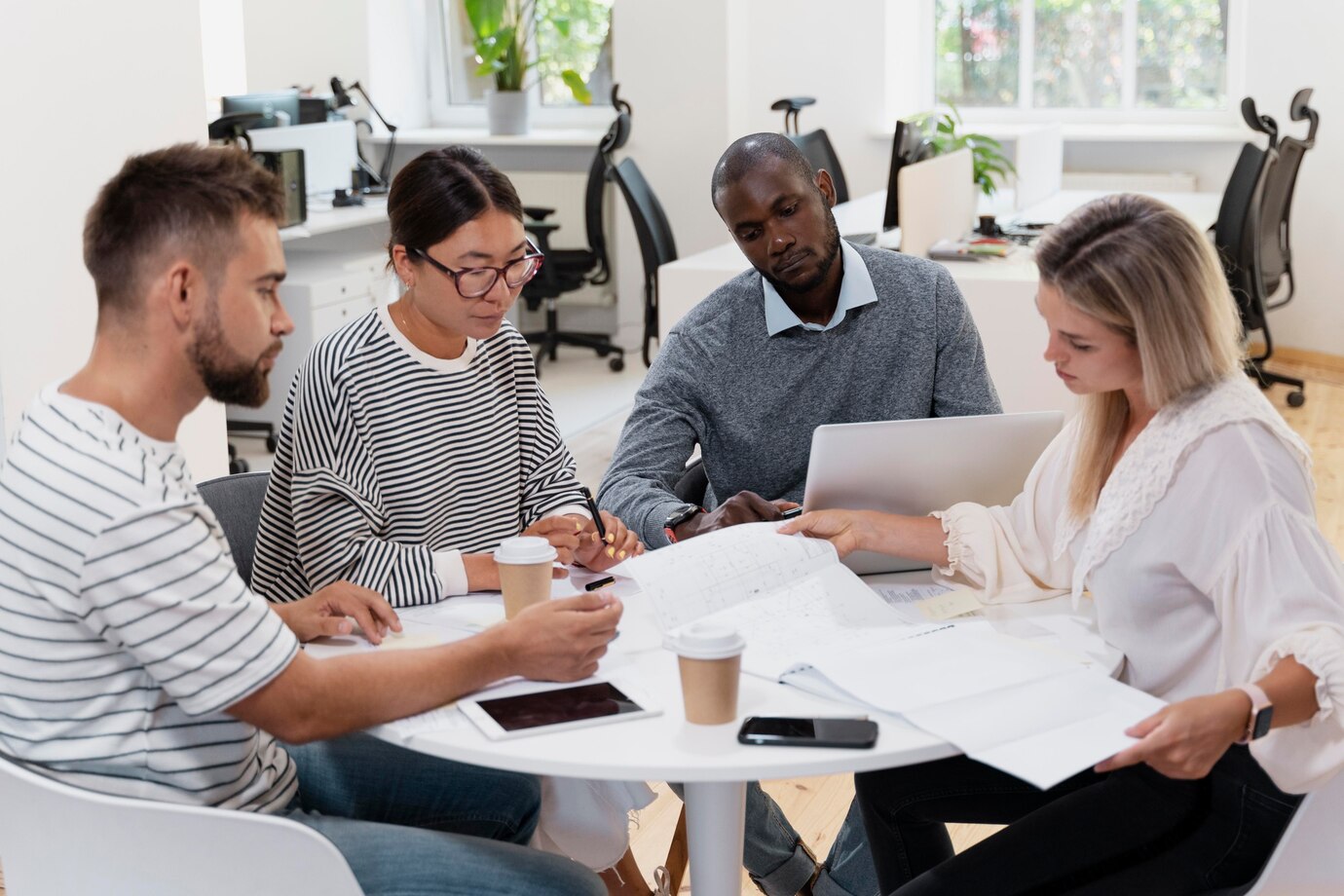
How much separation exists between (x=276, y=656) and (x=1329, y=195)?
584 centimetres

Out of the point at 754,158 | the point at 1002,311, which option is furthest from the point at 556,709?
the point at 1002,311

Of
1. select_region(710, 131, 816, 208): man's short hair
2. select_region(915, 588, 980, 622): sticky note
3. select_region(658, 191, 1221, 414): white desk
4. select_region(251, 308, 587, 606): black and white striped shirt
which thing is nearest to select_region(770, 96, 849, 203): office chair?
select_region(658, 191, 1221, 414): white desk

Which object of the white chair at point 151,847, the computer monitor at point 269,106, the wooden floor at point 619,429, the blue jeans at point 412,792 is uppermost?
the computer monitor at point 269,106

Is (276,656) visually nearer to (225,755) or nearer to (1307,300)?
(225,755)

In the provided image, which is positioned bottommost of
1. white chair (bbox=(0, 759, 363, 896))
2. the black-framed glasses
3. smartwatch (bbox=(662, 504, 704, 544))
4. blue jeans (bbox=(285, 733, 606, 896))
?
blue jeans (bbox=(285, 733, 606, 896))

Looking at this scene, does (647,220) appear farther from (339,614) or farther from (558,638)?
(558,638)

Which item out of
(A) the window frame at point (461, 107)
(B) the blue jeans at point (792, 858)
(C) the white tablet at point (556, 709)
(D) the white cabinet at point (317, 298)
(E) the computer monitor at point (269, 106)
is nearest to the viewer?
(C) the white tablet at point (556, 709)

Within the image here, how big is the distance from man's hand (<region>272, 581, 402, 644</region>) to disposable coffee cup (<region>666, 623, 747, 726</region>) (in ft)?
1.32

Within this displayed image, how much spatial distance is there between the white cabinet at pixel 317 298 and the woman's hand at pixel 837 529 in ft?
10.4

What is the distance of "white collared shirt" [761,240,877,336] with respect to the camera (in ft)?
6.97

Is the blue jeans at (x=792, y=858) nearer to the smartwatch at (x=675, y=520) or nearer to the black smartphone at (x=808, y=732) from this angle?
the smartwatch at (x=675, y=520)

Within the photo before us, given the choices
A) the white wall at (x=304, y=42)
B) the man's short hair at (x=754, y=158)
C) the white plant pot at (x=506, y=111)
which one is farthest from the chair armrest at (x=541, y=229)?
the man's short hair at (x=754, y=158)

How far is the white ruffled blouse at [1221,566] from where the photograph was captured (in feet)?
4.31

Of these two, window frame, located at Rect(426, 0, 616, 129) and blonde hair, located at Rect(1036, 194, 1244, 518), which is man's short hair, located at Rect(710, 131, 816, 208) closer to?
blonde hair, located at Rect(1036, 194, 1244, 518)
